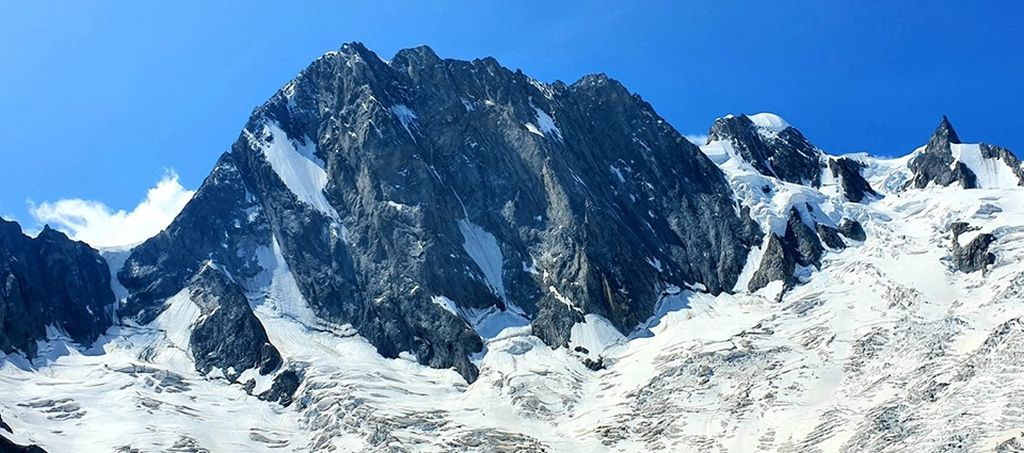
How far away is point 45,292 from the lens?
18662 cm

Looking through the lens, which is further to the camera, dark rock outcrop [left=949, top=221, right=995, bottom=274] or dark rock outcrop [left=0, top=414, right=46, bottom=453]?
dark rock outcrop [left=949, top=221, right=995, bottom=274]

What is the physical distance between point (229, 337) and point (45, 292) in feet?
122

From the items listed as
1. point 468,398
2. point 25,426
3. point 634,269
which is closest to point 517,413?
point 468,398

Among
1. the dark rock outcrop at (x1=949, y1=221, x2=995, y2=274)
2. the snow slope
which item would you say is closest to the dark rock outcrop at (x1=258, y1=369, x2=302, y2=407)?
the snow slope

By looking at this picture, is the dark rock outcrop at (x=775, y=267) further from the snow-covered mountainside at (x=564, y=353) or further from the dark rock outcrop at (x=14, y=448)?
the dark rock outcrop at (x=14, y=448)

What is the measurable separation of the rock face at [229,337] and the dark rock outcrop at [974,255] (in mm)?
111969

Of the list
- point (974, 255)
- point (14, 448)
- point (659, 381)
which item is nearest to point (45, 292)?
point (14, 448)

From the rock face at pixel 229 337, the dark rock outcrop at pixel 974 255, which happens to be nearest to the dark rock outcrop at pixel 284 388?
the rock face at pixel 229 337

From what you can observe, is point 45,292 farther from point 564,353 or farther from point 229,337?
point 564,353

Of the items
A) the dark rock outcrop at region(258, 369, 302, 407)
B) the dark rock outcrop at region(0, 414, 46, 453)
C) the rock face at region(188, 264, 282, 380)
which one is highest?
the rock face at region(188, 264, 282, 380)

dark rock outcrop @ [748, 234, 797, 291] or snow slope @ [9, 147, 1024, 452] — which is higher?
dark rock outcrop @ [748, 234, 797, 291]

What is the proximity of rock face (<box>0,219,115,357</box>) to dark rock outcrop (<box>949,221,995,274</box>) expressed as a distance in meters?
146

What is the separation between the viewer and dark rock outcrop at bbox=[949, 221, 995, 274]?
16950 cm

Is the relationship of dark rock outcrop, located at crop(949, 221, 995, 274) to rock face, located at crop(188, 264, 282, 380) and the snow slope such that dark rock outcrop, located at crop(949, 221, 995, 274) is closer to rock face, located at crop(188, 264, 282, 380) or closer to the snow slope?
the snow slope
